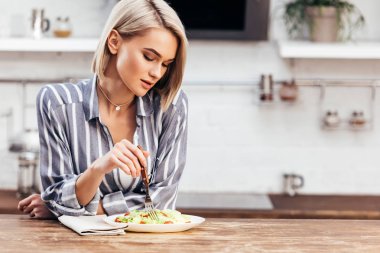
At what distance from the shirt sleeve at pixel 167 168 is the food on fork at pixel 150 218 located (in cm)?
18

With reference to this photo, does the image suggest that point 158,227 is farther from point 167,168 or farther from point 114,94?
point 114,94

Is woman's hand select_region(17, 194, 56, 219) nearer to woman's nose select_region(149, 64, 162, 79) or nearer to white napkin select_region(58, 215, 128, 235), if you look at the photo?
white napkin select_region(58, 215, 128, 235)

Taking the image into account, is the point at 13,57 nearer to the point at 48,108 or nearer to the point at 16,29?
the point at 16,29

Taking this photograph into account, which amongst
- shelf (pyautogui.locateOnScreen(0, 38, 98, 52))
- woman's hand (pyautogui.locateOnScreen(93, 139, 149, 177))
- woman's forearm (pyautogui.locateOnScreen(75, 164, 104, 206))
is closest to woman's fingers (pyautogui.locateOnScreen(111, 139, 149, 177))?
woman's hand (pyautogui.locateOnScreen(93, 139, 149, 177))

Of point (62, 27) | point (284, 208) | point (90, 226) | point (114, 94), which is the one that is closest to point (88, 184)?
point (90, 226)

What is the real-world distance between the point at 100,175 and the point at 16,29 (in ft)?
7.77

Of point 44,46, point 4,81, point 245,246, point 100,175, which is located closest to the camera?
point 245,246

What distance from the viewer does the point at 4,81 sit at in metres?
4.59

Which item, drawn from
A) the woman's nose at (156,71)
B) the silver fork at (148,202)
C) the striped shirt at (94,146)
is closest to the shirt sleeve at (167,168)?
the striped shirt at (94,146)

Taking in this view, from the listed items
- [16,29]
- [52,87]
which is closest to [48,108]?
[52,87]

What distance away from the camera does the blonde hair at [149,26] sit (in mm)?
2553

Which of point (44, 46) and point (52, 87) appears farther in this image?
point (44, 46)

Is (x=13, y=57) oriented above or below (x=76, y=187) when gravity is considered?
above

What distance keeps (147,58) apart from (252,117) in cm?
216
